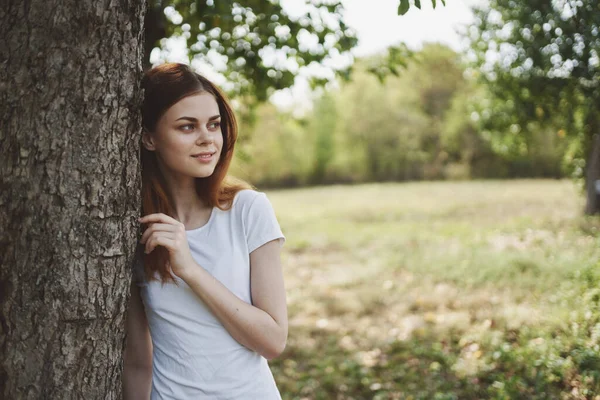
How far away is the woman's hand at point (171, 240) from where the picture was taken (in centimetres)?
188

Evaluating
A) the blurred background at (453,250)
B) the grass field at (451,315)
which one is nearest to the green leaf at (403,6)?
the blurred background at (453,250)

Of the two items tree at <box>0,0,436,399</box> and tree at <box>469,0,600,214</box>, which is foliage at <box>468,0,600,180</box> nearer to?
tree at <box>469,0,600,214</box>

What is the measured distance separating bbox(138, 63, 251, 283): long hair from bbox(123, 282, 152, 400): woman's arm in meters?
0.24

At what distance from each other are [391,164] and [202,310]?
38.8 meters

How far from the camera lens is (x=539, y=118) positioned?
9.61 meters

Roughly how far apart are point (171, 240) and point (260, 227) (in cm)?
34

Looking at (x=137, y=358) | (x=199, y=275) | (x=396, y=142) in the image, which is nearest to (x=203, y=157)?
(x=199, y=275)

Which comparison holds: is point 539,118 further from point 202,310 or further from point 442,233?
point 202,310

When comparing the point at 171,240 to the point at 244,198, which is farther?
the point at 244,198

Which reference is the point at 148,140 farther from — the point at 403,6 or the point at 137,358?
the point at 403,6

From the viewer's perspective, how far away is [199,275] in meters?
1.88

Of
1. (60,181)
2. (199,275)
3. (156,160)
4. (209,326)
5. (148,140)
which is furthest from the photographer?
(156,160)

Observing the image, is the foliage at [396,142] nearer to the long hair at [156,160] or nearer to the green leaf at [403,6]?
the long hair at [156,160]

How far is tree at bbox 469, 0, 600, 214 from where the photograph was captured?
4.93 m
